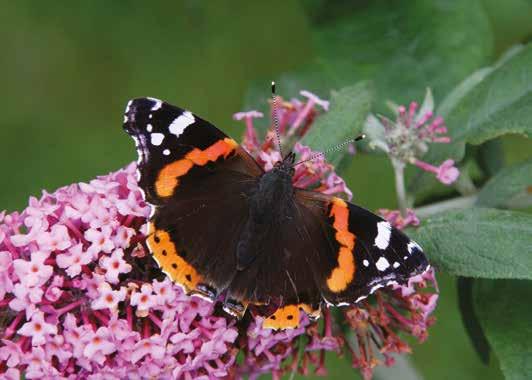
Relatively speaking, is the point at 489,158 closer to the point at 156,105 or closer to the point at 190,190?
the point at 190,190

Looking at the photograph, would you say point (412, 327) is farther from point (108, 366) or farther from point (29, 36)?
point (29, 36)

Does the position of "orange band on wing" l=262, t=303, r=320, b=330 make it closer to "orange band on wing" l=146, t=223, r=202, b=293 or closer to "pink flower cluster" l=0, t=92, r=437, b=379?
"pink flower cluster" l=0, t=92, r=437, b=379

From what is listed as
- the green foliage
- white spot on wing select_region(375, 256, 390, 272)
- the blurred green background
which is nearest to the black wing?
white spot on wing select_region(375, 256, 390, 272)

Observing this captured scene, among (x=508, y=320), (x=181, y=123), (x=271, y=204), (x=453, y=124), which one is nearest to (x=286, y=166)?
(x=271, y=204)

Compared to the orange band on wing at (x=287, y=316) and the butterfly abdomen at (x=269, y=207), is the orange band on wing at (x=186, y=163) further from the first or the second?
the orange band on wing at (x=287, y=316)

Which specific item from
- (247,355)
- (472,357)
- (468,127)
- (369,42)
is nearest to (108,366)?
(247,355)
